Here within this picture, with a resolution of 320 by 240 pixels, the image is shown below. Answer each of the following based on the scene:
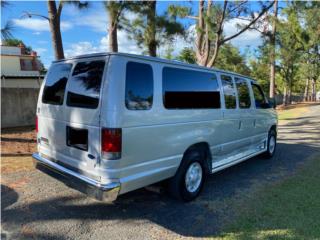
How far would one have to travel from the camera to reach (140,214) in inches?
168

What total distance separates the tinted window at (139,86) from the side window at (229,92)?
6.69 feet

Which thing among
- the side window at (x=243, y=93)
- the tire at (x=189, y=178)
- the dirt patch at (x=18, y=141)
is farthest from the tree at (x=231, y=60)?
the tire at (x=189, y=178)

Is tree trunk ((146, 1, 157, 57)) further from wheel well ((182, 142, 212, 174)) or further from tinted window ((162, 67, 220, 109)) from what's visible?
wheel well ((182, 142, 212, 174))

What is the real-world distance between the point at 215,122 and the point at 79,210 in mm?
2625

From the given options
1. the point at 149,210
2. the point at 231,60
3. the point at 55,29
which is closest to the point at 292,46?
the point at 231,60

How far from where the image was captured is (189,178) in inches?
185

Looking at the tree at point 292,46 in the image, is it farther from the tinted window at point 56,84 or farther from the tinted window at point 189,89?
the tinted window at point 56,84

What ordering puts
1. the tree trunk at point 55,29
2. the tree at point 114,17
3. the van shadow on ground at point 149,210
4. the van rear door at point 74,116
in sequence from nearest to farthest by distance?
the van rear door at point 74,116 → the van shadow on ground at point 149,210 → the tree at point 114,17 → the tree trunk at point 55,29

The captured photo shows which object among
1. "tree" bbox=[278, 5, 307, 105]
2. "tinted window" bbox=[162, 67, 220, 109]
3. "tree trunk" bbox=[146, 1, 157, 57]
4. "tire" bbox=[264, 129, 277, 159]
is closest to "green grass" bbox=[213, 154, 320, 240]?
"tinted window" bbox=[162, 67, 220, 109]

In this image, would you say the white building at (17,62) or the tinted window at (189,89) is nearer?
the tinted window at (189,89)

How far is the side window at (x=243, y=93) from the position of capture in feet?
19.9

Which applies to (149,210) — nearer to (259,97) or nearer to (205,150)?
(205,150)

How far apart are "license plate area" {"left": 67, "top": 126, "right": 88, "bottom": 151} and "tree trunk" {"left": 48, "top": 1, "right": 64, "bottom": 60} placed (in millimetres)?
5769

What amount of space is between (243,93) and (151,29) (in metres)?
4.40
